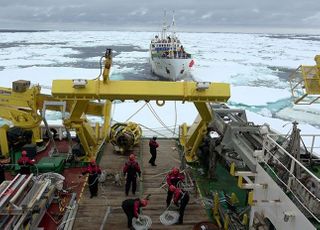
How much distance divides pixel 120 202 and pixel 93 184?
73 centimetres

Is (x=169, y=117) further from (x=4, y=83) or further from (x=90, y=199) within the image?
(x=4, y=83)

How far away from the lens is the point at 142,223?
21.8 feet

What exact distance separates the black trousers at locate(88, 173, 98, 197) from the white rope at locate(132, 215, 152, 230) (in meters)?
1.46

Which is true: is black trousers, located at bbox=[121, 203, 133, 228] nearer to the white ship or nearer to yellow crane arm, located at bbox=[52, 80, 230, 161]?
yellow crane arm, located at bbox=[52, 80, 230, 161]

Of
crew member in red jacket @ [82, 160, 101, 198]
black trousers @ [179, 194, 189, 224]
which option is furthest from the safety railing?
crew member in red jacket @ [82, 160, 101, 198]

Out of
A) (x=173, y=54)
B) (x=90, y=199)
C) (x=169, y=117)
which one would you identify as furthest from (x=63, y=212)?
(x=173, y=54)

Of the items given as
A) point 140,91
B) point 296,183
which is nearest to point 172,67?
point 140,91

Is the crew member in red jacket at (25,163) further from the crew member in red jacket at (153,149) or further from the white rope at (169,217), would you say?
the white rope at (169,217)

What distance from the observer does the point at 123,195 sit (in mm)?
8008

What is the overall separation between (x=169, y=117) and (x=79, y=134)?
38.1 feet

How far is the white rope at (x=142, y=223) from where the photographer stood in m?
6.56

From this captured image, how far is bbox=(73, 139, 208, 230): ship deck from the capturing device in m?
6.87

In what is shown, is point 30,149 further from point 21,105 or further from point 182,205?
point 182,205

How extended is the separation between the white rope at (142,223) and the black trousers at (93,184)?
1.46m
